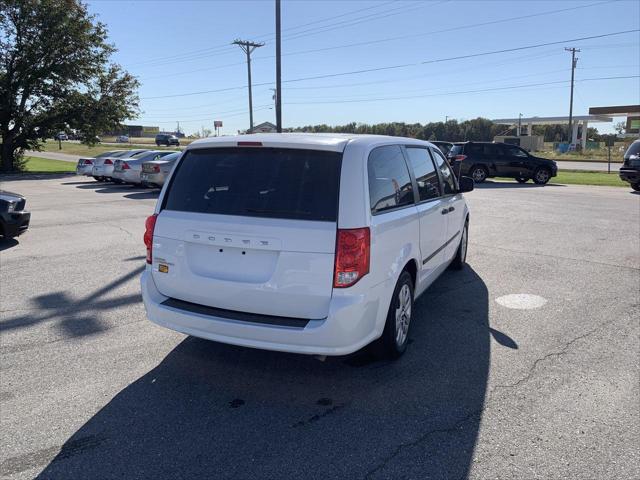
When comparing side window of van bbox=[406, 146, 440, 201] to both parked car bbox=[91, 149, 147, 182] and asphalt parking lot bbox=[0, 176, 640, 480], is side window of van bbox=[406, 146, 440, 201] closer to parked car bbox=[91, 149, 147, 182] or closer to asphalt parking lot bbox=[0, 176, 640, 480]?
asphalt parking lot bbox=[0, 176, 640, 480]

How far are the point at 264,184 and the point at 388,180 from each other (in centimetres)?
104

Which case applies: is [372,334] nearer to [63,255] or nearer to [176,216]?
[176,216]

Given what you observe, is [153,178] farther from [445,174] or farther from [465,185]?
[445,174]

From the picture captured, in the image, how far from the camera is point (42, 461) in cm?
292

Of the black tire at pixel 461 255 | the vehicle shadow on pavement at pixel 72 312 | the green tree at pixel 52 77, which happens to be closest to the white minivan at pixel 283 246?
the vehicle shadow on pavement at pixel 72 312

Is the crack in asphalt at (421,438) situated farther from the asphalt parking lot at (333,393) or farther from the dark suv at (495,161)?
the dark suv at (495,161)

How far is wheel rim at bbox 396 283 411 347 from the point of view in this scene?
13.7 ft

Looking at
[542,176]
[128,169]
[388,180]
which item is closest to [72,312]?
[388,180]

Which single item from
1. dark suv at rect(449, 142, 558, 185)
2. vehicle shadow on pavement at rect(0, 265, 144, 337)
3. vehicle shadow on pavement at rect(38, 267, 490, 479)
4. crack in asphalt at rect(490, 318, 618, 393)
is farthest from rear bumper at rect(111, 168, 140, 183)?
crack in asphalt at rect(490, 318, 618, 393)

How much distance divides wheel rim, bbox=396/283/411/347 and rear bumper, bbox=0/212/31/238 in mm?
7333

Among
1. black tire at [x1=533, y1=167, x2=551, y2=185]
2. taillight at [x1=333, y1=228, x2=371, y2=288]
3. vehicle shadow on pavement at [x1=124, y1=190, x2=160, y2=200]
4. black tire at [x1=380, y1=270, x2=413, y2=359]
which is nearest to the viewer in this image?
taillight at [x1=333, y1=228, x2=371, y2=288]

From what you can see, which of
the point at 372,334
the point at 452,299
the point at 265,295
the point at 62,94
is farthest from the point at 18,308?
the point at 62,94

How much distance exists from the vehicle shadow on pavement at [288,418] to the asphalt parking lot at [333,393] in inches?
0.5

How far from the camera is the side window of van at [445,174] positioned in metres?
5.80
